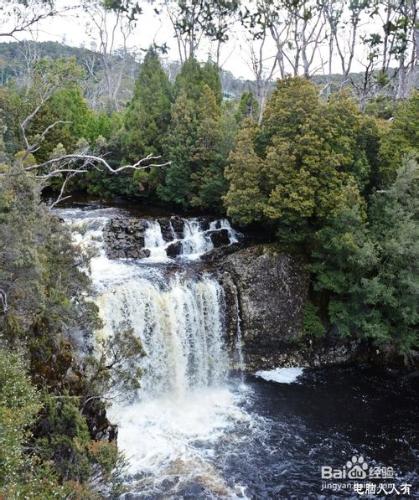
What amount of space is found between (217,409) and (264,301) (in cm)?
477

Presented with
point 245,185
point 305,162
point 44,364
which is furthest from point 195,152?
point 44,364

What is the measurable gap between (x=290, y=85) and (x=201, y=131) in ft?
20.6

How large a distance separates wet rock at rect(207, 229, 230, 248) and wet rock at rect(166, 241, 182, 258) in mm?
1755

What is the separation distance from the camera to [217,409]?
51.2 ft

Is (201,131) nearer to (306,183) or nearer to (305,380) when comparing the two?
(306,183)

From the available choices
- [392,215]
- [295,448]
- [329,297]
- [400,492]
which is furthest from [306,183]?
[400,492]

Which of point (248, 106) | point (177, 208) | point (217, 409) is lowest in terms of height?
point (217, 409)

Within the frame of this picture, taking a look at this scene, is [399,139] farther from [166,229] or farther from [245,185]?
[166,229]

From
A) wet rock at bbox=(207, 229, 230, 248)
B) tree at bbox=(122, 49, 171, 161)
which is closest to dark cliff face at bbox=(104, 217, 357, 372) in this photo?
wet rock at bbox=(207, 229, 230, 248)

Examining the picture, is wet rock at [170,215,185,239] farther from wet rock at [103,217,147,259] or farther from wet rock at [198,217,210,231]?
wet rock at [103,217,147,259]

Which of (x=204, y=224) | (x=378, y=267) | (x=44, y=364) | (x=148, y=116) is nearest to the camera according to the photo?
(x=44, y=364)

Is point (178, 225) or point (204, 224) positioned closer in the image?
point (178, 225)

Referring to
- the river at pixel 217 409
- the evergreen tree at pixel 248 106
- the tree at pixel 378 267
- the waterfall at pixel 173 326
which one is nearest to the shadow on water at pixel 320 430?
the river at pixel 217 409

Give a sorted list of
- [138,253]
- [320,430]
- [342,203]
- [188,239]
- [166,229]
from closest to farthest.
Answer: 1. [320,430]
2. [342,203]
3. [138,253]
4. [188,239]
5. [166,229]
